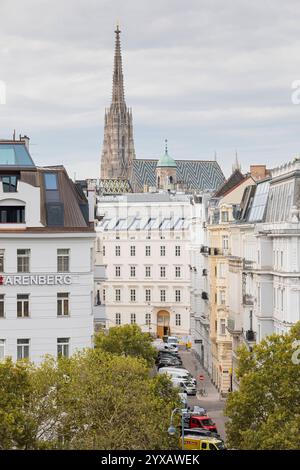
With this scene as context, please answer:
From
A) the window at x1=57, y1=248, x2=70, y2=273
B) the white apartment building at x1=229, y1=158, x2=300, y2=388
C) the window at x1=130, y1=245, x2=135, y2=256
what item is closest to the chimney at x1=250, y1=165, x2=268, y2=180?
the white apartment building at x1=229, y1=158, x2=300, y2=388

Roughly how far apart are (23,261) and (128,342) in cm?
2880

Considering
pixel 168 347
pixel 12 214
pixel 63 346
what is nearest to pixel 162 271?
pixel 168 347

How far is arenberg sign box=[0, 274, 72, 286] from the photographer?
239 feet

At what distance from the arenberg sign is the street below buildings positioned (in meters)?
24.6

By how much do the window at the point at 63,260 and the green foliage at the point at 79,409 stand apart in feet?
29.3

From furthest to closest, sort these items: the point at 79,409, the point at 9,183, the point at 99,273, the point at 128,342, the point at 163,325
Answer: the point at 163,325 → the point at 128,342 → the point at 99,273 → the point at 9,183 → the point at 79,409

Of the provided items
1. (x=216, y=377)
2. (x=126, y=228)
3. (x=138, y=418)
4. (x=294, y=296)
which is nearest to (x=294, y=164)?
(x=294, y=296)

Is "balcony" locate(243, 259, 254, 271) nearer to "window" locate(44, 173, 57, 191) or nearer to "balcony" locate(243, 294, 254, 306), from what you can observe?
"balcony" locate(243, 294, 254, 306)

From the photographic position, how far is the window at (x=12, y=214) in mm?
73562

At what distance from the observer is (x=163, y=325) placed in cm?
18775

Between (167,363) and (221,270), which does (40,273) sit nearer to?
(221,270)

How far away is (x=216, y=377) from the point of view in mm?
127125

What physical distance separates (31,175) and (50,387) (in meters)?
15.4
